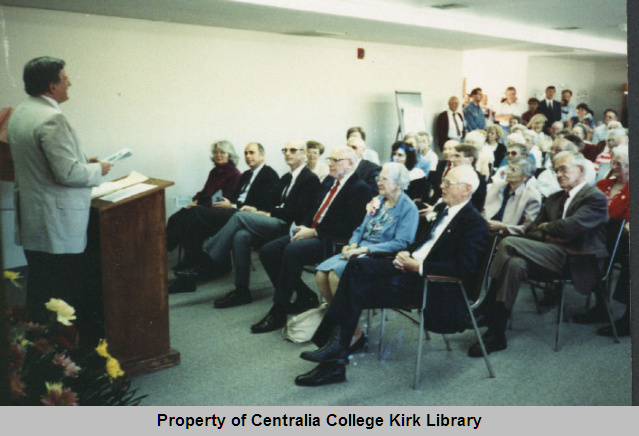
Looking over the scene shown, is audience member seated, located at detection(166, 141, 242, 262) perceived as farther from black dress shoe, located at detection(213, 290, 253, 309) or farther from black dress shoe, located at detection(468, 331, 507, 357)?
black dress shoe, located at detection(468, 331, 507, 357)

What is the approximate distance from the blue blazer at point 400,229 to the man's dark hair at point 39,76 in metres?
1.84

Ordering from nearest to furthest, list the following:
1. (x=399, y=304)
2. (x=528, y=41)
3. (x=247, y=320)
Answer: (x=399, y=304)
(x=247, y=320)
(x=528, y=41)

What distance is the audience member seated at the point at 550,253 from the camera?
11.4 feet

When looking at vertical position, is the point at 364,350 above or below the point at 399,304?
below

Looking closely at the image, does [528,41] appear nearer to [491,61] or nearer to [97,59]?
[491,61]

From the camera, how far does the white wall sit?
17.4 feet

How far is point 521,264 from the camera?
346 cm

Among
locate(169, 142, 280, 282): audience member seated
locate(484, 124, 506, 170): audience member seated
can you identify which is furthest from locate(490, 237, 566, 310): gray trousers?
locate(484, 124, 506, 170): audience member seated

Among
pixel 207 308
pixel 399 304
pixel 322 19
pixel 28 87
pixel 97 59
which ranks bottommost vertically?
pixel 207 308

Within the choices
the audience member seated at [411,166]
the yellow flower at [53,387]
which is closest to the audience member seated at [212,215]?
the audience member seated at [411,166]

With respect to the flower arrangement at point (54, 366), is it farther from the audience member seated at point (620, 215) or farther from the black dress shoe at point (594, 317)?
the black dress shoe at point (594, 317)

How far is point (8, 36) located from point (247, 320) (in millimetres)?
2865

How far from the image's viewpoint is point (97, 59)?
538cm
